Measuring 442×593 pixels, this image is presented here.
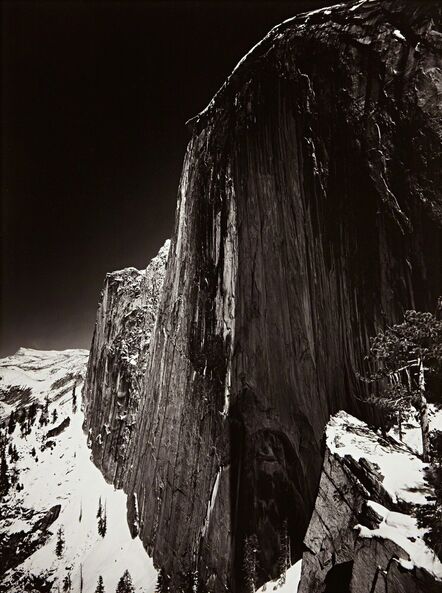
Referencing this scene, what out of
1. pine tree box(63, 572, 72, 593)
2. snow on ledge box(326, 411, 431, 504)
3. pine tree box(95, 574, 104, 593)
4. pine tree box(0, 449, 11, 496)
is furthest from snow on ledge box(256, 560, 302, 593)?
pine tree box(0, 449, 11, 496)

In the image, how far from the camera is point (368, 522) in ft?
42.5

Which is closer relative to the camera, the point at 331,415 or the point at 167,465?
the point at 331,415

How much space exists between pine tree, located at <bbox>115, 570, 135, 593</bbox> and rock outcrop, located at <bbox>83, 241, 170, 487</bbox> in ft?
74.3

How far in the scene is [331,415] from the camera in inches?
763

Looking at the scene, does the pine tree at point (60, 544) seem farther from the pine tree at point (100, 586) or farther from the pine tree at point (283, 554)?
the pine tree at point (283, 554)

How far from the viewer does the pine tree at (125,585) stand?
3731 cm

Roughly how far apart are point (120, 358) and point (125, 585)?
45386mm

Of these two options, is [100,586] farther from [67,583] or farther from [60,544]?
[60,544]

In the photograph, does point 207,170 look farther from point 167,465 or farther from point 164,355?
point 167,465

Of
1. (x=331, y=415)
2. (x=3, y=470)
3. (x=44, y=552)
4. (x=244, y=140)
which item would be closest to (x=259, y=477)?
(x=331, y=415)

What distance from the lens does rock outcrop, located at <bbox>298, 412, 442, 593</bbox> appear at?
11031mm

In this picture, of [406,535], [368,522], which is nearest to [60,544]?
[368,522]

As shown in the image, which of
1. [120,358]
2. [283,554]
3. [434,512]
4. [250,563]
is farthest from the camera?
[120,358]

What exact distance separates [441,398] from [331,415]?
5864mm
